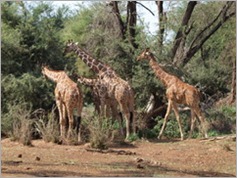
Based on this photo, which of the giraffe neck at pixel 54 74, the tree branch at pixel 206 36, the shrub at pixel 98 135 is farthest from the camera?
the tree branch at pixel 206 36

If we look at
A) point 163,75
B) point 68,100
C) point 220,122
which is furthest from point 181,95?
point 220,122

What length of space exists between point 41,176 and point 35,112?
5761 mm

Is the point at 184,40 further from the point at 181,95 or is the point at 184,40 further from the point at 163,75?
the point at 181,95

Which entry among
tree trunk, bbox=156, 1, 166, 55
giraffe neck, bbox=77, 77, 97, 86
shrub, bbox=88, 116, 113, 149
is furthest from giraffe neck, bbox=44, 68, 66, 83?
tree trunk, bbox=156, 1, 166, 55

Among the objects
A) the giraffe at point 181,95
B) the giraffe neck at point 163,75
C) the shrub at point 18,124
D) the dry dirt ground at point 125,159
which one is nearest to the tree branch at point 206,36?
the giraffe neck at point 163,75

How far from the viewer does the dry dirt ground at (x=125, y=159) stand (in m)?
7.53

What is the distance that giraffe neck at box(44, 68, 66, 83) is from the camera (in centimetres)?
1192

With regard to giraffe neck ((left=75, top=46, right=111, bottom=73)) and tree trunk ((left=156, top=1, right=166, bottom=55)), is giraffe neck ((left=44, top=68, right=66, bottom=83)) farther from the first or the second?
tree trunk ((left=156, top=1, right=166, bottom=55))

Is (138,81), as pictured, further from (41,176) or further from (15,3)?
(41,176)

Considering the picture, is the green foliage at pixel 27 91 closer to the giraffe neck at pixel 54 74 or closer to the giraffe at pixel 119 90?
the giraffe neck at pixel 54 74

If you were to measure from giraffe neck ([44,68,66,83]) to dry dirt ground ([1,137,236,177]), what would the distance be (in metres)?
1.57

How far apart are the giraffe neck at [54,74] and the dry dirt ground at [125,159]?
1.57 metres

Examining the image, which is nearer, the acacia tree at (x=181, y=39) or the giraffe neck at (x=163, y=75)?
the giraffe neck at (x=163, y=75)

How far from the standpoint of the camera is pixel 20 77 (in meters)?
13.1
